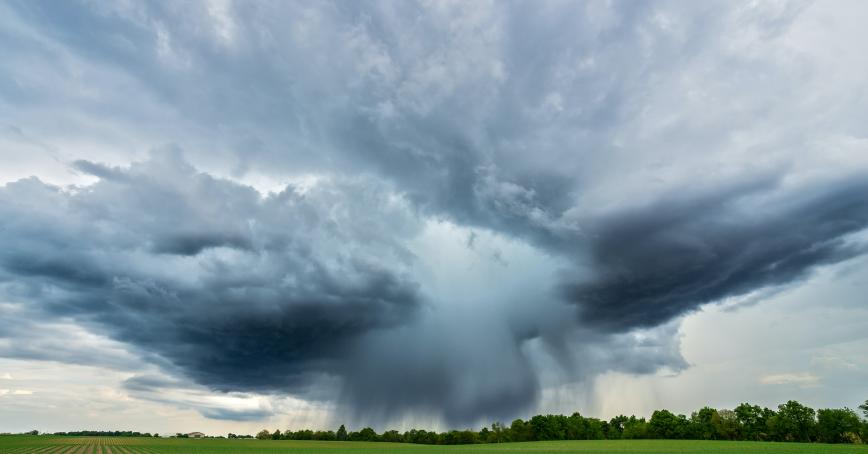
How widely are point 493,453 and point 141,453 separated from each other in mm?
76303

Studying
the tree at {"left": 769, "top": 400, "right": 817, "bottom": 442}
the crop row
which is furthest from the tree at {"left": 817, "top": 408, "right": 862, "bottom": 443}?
the crop row

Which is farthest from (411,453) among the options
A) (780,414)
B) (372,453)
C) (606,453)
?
(780,414)

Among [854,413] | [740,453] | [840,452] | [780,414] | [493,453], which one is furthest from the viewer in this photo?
[780,414]

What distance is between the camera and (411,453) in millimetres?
115250

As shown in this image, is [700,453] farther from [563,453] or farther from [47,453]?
[47,453]

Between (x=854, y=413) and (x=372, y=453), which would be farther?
(x=854, y=413)

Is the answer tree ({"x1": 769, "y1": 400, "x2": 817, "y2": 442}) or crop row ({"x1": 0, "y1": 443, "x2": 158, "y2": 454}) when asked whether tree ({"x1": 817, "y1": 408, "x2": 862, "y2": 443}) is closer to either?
tree ({"x1": 769, "y1": 400, "x2": 817, "y2": 442})

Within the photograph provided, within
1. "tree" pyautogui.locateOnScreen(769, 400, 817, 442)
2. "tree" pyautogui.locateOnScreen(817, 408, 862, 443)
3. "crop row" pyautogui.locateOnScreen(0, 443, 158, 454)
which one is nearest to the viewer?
"crop row" pyautogui.locateOnScreen(0, 443, 158, 454)

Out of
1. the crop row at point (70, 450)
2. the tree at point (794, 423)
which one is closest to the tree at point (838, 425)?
the tree at point (794, 423)

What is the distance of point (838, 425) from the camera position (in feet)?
604

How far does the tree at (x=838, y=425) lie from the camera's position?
598 ft

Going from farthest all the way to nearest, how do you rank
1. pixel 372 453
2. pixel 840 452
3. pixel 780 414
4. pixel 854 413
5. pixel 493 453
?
pixel 780 414 → pixel 854 413 → pixel 372 453 → pixel 493 453 → pixel 840 452

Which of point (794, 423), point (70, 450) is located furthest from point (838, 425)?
point (70, 450)

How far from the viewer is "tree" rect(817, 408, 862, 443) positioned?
18225 centimetres
